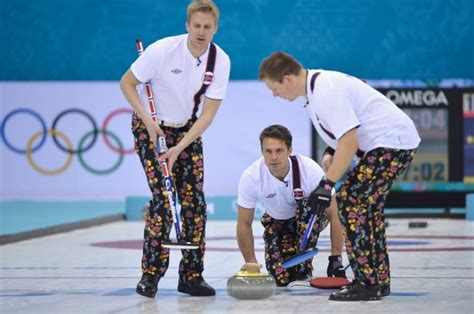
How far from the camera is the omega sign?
12867mm

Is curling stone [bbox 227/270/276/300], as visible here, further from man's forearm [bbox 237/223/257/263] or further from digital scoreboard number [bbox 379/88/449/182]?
digital scoreboard number [bbox 379/88/449/182]

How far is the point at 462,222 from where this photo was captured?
40.4ft

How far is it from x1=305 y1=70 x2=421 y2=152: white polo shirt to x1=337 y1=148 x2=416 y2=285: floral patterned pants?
0.06 metres

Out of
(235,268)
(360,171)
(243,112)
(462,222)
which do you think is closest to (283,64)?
(360,171)

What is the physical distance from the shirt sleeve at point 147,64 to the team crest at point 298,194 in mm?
1124

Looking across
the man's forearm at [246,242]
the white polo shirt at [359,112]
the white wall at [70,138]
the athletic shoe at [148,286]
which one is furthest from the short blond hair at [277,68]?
the white wall at [70,138]

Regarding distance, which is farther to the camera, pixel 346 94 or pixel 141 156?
pixel 141 156

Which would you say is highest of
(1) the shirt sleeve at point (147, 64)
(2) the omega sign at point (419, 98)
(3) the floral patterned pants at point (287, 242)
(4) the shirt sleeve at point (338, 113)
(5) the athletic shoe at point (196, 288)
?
(2) the omega sign at point (419, 98)

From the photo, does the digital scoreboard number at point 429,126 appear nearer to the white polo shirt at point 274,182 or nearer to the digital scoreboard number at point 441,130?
the digital scoreboard number at point 441,130

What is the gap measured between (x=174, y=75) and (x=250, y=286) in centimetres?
114

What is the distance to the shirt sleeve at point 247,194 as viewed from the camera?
5.82 m

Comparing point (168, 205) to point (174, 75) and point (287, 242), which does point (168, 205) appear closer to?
point (174, 75)

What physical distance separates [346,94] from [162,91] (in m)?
1.01

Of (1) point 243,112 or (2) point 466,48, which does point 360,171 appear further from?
(2) point 466,48
